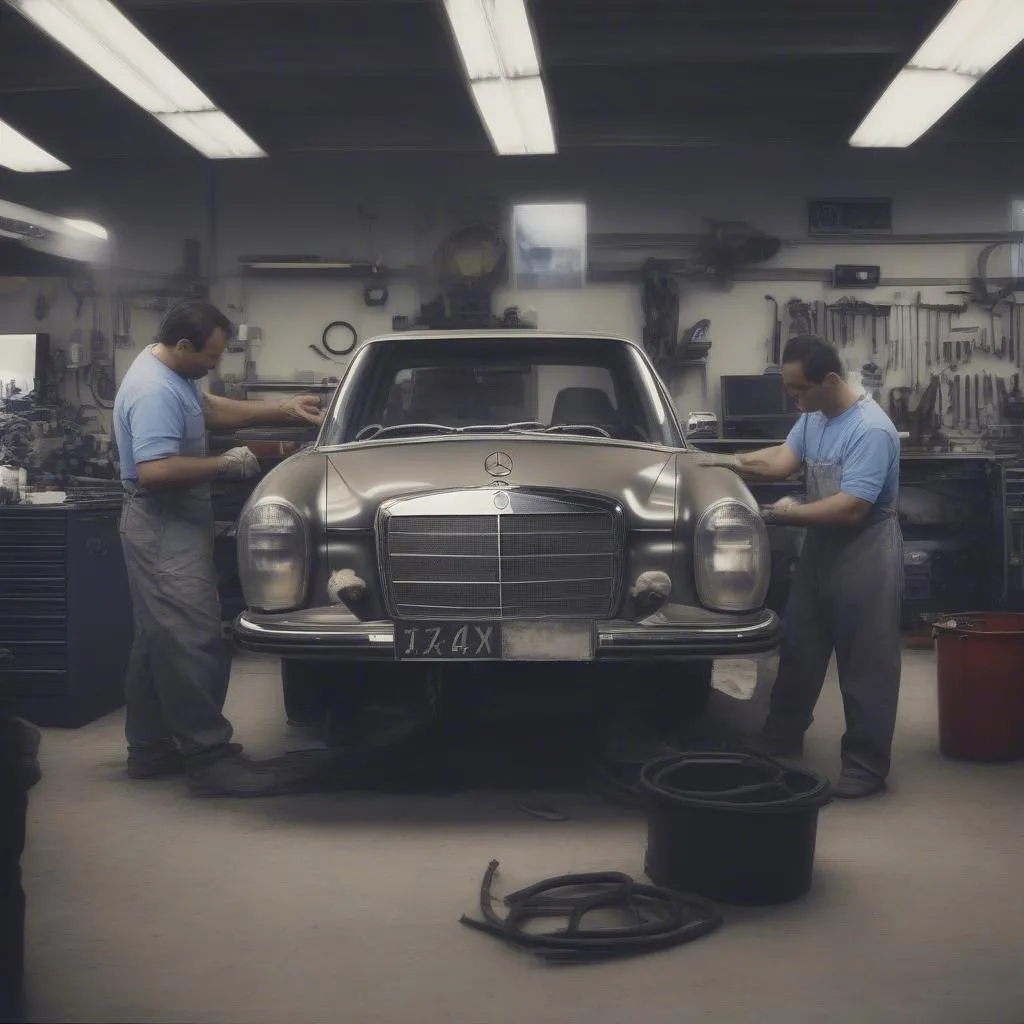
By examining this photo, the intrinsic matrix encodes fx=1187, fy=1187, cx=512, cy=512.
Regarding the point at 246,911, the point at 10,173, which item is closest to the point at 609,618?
the point at 246,911

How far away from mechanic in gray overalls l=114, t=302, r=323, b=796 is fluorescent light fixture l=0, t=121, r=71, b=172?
5336 millimetres

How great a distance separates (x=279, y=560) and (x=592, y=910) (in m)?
1.27

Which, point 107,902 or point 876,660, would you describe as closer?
point 107,902

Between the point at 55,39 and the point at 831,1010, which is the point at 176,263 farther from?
the point at 831,1010

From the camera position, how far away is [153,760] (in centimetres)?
389

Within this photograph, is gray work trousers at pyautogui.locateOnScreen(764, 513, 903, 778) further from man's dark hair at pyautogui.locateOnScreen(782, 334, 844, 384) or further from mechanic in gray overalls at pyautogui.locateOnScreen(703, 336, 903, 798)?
man's dark hair at pyautogui.locateOnScreen(782, 334, 844, 384)

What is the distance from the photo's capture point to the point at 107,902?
2.75 meters

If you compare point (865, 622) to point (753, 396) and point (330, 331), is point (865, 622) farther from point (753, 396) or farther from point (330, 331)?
point (330, 331)

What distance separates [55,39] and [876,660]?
5223mm

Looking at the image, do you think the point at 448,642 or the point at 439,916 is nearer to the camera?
the point at 439,916

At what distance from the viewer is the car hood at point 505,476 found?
129 inches

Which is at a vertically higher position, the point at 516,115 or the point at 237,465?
the point at 516,115

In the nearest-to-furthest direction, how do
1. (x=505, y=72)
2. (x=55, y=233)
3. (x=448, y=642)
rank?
(x=448, y=642) < (x=505, y=72) < (x=55, y=233)

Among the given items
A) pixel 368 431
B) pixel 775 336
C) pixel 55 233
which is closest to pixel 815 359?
pixel 368 431
